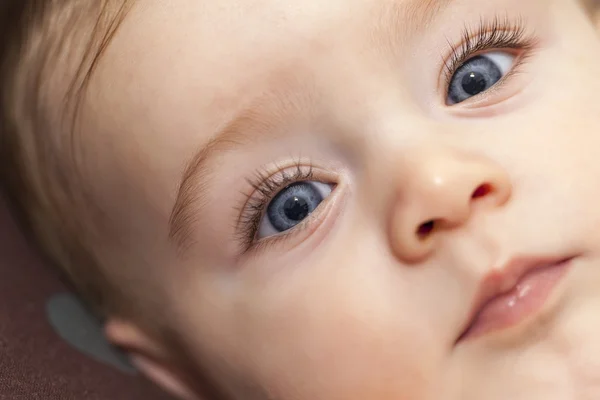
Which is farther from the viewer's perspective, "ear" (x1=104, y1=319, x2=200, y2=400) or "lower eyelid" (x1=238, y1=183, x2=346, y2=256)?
"ear" (x1=104, y1=319, x2=200, y2=400)

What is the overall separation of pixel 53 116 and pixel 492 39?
1.79 ft

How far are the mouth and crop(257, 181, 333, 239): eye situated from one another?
0.71ft

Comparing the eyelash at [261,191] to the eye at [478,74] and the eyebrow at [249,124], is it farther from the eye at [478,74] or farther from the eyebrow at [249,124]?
the eye at [478,74]

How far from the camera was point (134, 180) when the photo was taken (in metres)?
0.97

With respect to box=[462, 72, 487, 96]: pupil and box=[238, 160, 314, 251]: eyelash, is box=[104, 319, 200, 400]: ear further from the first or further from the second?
box=[462, 72, 487, 96]: pupil

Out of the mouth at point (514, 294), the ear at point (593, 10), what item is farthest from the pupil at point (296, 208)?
the ear at point (593, 10)

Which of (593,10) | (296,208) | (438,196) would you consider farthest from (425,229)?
Result: (593,10)

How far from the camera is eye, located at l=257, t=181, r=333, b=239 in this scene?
95 centimetres

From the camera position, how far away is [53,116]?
105 centimetres

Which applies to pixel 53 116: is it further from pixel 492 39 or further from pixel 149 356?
pixel 492 39

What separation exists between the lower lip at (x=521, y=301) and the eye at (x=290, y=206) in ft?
0.74

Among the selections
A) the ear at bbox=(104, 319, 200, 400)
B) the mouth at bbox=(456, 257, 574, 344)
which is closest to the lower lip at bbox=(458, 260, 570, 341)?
the mouth at bbox=(456, 257, 574, 344)

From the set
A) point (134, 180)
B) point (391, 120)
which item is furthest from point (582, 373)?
point (134, 180)

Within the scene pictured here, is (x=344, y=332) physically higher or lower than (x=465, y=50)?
lower
